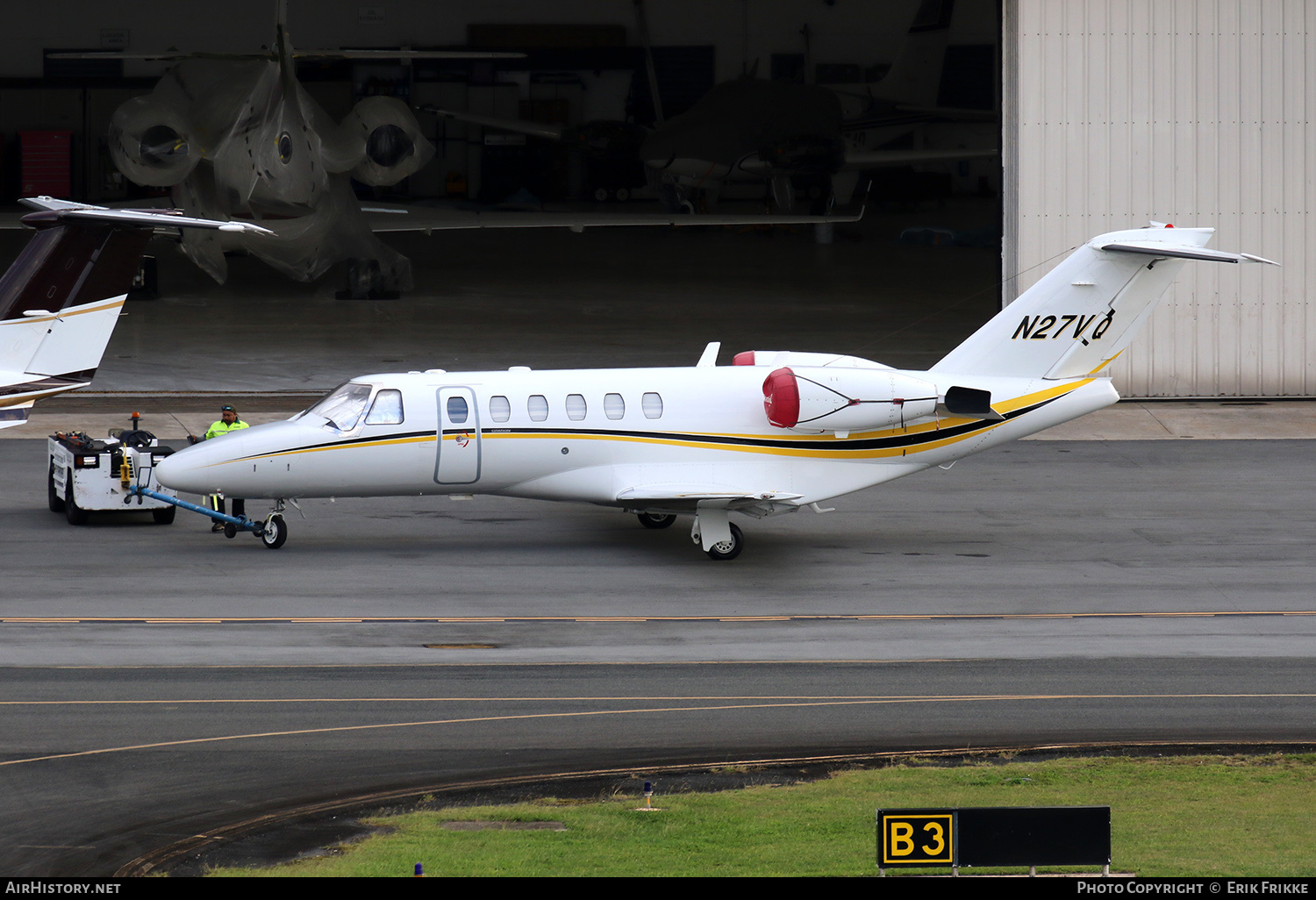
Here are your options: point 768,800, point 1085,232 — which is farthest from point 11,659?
point 1085,232

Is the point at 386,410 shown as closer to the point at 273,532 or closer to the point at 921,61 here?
the point at 273,532

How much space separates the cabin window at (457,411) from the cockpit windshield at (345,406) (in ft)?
3.73

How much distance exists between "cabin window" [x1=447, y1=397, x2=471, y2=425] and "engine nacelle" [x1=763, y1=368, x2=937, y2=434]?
4106 mm

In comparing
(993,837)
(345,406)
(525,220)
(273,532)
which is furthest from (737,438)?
(525,220)

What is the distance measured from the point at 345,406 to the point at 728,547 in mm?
5575

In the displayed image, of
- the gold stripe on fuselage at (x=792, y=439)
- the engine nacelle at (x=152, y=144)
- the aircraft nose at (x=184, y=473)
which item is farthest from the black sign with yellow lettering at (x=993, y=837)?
the engine nacelle at (x=152, y=144)

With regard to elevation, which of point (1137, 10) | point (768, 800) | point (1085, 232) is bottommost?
point (768, 800)

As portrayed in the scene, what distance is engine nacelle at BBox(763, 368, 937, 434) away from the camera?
72.5ft

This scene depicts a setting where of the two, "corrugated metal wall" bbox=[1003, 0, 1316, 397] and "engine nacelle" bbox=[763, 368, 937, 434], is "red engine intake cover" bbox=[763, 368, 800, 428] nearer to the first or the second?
"engine nacelle" bbox=[763, 368, 937, 434]
